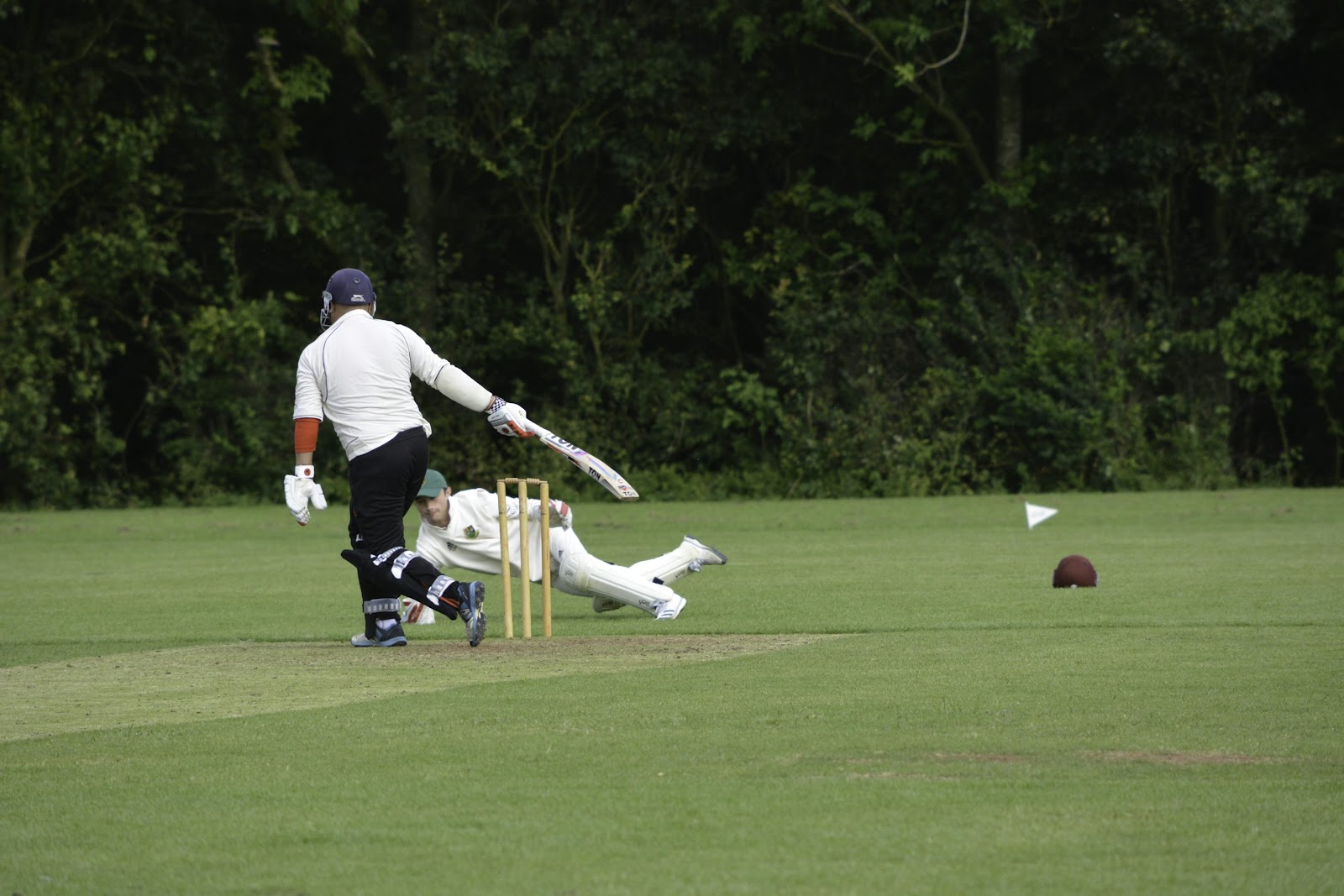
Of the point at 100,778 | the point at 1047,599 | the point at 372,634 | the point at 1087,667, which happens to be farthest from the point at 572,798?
the point at 1047,599

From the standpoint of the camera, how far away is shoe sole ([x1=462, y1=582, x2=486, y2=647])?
915 cm

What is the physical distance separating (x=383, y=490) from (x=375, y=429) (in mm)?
325

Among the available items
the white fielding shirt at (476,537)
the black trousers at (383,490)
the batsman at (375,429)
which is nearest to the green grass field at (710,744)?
the batsman at (375,429)

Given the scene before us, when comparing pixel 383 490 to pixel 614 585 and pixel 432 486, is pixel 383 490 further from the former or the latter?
pixel 614 585

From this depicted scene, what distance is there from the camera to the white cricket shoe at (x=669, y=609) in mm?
10680

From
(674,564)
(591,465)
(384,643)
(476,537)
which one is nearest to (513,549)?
(476,537)

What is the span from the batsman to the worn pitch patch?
38 cm

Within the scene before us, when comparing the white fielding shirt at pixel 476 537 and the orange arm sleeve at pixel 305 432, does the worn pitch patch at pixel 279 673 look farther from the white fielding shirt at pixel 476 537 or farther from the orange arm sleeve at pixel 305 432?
the orange arm sleeve at pixel 305 432

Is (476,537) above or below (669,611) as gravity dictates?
above

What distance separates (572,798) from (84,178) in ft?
82.9

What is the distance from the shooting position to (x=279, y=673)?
872cm

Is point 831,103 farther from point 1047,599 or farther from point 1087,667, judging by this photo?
point 1087,667

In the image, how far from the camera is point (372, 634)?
9.83 meters

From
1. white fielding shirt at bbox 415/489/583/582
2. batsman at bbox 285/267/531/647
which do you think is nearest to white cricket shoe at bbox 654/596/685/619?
white fielding shirt at bbox 415/489/583/582
